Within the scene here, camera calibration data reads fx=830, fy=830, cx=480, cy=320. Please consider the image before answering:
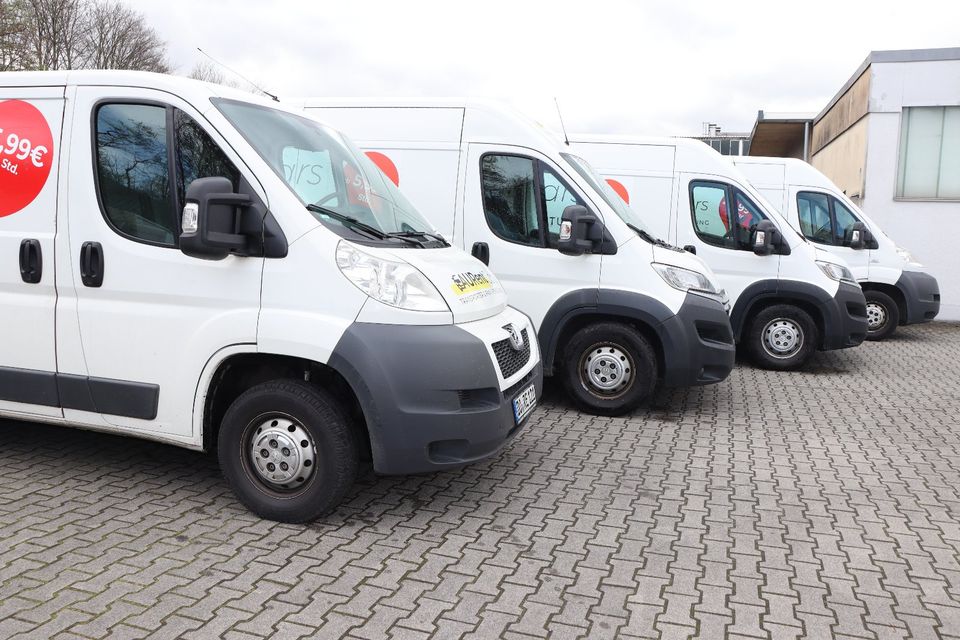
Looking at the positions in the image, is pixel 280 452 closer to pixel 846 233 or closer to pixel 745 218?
pixel 745 218

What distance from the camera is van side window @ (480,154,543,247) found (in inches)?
263

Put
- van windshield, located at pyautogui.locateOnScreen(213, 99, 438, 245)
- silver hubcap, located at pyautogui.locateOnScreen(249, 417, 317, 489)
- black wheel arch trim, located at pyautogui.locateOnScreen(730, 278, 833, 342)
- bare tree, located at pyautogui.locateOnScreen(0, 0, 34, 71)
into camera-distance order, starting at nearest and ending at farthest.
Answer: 1. silver hubcap, located at pyautogui.locateOnScreen(249, 417, 317, 489)
2. van windshield, located at pyautogui.locateOnScreen(213, 99, 438, 245)
3. black wheel arch trim, located at pyautogui.locateOnScreen(730, 278, 833, 342)
4. bare tree, located at pyautogui.locateOnScreen(0, 0, 34, 71)

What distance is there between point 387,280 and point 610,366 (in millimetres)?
3159

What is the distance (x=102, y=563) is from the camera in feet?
11.8

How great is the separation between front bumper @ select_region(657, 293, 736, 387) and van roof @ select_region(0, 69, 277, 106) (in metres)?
3.53

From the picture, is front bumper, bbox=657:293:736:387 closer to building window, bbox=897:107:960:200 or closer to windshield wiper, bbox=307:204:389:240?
windshield wiper, bbox=307:204:389:240

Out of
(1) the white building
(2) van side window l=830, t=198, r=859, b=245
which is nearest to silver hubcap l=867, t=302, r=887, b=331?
(2) van side window l=830, t=198, r=859, b=245

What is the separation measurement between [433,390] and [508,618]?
1.09 m

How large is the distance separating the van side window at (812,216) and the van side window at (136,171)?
9296mm

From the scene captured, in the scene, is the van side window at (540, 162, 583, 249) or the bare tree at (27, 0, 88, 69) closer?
the van side window at (540, 162, 583, 249)

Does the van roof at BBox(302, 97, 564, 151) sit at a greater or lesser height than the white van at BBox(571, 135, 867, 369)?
greater

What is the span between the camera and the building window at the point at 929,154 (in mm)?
15641

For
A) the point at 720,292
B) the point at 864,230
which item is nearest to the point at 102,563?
the point at 720,292

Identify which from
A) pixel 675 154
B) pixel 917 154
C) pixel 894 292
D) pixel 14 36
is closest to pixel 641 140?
pixel 675 154
